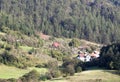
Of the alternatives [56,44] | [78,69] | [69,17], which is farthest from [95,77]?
[69,17]

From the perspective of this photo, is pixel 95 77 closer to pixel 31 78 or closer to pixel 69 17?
pixel 31 78

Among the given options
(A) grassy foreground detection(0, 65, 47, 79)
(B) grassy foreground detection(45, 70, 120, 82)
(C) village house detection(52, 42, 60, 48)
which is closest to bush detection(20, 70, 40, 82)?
(B) grassy foreground detection(45, 70, 120, 82)

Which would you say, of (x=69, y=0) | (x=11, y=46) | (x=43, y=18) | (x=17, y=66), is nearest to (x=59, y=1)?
(x=69, y=0)

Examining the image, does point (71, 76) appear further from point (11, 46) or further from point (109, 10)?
point (109, 10)

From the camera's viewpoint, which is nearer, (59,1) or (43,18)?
(43,18)

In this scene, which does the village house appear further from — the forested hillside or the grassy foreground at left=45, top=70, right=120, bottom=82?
the grassy foreground at left=45, top=70, right=120, bottom=82

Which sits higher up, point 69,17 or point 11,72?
point 69,17

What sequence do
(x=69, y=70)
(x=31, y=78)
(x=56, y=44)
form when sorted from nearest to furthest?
1. (x=31, y=78)
2. (x=69, y=70)
3. (x=56, y=44)
